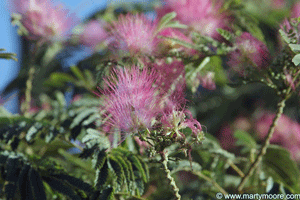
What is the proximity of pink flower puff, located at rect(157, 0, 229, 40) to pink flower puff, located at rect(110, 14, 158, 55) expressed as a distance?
0.30 meters

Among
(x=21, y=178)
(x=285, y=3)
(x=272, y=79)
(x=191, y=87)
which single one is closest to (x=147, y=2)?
(x=285, y=3)

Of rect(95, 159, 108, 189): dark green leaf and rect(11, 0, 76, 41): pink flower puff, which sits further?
rect(11, 0, 76, 41): pink flower puff

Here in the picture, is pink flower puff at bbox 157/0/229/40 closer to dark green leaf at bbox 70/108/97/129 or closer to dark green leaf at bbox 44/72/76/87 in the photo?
dark green leaf at bbox 70/108/97/129

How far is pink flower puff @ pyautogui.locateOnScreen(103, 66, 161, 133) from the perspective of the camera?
1.02 metres

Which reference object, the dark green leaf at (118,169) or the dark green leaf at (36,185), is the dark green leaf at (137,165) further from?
the dark green leaf at (36,185)

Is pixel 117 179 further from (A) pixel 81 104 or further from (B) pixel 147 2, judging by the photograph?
(B) pixel 147 2

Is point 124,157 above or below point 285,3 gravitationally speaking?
below

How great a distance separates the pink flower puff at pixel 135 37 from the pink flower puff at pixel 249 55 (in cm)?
29

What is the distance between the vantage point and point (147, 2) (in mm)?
2621

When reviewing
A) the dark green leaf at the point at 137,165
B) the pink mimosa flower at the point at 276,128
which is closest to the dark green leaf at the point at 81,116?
the dark green leaf at the point at 137,165

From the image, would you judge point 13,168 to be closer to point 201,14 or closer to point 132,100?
point 132,100

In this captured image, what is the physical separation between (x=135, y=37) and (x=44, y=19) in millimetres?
730

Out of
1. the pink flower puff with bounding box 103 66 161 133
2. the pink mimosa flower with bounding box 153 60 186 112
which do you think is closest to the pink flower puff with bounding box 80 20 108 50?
the pink mimosa flower with bounding box 153 60 186 112

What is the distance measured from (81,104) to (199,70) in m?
A: 0.55
